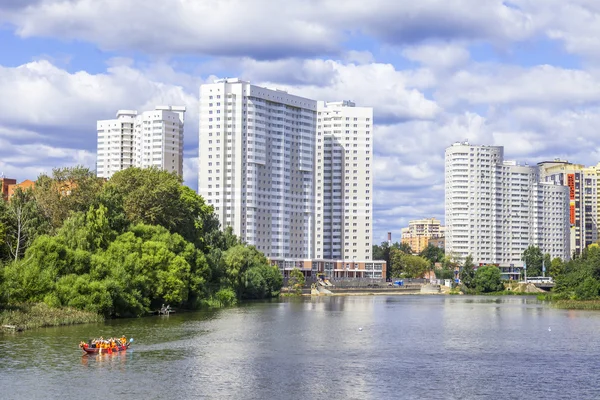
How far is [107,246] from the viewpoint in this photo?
10531 centimetres

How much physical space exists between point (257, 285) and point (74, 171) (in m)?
69.1

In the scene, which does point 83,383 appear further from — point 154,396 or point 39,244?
point 39,244

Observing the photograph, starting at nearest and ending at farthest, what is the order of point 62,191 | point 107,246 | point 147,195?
point 107,246
point 62,191
point 147,195

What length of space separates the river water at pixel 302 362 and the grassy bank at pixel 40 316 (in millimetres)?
2274

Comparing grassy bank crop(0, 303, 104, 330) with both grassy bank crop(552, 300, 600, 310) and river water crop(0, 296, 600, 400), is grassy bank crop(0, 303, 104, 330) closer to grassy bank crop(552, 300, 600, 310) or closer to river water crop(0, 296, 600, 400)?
river water crop(0, 296, 600, 400)

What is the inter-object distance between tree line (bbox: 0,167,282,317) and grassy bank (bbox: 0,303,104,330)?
1.27 metres

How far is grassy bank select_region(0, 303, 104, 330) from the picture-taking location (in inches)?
3220

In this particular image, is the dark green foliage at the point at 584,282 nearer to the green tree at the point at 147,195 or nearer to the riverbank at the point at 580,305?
the riverbank at the point at 580,305

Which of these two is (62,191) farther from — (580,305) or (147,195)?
(580,305)

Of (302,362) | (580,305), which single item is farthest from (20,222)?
(580,305)

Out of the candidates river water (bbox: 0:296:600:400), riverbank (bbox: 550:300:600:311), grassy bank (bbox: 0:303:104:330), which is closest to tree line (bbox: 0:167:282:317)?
grassy bank (bbox: 0:303:104:330)

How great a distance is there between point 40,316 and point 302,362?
34125 mm

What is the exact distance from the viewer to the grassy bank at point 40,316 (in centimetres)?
8179

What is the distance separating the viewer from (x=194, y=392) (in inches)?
2056
